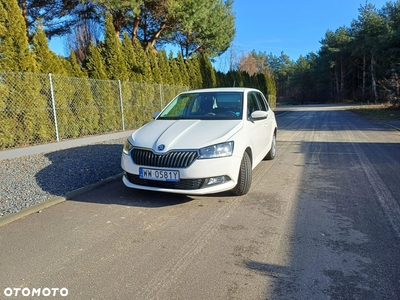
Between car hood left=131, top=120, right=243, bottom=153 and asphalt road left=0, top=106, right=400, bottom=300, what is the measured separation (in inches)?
35.8

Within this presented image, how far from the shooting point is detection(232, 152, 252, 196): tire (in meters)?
4.37

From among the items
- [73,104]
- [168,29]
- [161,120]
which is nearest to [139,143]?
[161,120]

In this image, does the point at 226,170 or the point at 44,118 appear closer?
the point at 226,170

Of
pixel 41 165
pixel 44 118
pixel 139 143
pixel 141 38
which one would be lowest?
pixel 41 165

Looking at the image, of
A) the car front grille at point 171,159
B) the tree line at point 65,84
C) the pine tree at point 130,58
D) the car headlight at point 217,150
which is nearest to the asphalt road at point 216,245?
the car front grille at point 171,159

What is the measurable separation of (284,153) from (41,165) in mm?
6166

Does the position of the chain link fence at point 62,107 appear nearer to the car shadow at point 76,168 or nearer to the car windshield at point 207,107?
the car shadow at point 76,168

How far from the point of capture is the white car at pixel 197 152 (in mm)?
3912

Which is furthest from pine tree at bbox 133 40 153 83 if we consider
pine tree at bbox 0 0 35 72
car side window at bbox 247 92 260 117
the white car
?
the white car

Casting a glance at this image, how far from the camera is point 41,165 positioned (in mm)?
6238

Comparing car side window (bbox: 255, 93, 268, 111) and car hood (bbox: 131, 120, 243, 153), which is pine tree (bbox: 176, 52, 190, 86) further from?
car hood (bbox: 131, 120, 243, 153)

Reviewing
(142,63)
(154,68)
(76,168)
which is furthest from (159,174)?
(154,68)

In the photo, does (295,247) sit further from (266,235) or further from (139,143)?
(139,143)

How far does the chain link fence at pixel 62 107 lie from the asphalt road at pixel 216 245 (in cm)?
401
